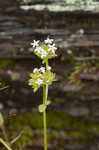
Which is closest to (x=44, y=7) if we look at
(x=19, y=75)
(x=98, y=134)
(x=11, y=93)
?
(x=19, y=75)

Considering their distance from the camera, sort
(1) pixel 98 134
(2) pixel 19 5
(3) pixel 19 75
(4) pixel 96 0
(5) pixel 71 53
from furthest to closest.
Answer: (1) pixel 98 134 → (3) pixel 19 75 → (5) pixel 71 53 → (2) pixel 19 5 → (4) pixel 96 0

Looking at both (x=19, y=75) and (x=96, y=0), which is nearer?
(x=96, y=0)

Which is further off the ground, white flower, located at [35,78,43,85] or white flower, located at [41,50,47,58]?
white flower, located at [41,50,47,58]

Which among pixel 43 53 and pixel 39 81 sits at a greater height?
pixel 43 53

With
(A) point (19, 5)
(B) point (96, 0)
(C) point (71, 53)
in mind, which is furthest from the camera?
(C) point (71, 53)

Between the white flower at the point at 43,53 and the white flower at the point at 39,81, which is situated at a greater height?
the white flower at the point at 43,53

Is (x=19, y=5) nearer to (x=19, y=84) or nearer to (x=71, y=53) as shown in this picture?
(x=71, y=53)

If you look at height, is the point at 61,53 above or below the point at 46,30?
below

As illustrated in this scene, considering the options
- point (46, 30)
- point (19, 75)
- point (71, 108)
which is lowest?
point (71, 108)

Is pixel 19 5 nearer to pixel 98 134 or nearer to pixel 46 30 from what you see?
pixel 46 30

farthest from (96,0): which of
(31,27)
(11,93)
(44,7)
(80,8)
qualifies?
(11,93)
